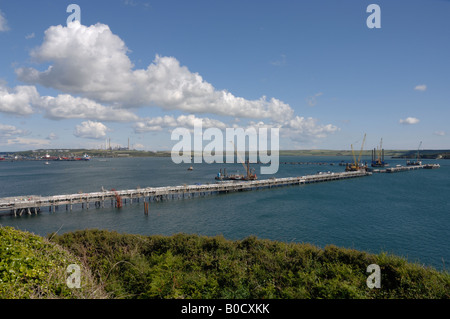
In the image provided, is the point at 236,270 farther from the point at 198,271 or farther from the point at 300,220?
the point at 300,220

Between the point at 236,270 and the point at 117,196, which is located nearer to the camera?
the point at 236,270

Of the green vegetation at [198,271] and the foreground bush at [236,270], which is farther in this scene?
the foreground bush at [236,270]

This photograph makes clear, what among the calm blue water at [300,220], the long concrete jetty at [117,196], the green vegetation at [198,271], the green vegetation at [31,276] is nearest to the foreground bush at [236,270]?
the green vegetation at [198,271]

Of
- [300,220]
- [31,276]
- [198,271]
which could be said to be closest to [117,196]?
[300,220]

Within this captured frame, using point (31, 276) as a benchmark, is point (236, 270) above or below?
below

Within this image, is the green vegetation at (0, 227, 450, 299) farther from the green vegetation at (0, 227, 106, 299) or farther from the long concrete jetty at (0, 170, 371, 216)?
the long concrete jetty at (0, 170, 371, 216)

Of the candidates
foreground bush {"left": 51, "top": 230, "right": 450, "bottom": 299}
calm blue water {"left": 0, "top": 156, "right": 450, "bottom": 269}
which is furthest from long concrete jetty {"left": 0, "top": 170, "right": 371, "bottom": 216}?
foreground bush {"left": 51, "top": 230, "right": 450, "bottom": 299}

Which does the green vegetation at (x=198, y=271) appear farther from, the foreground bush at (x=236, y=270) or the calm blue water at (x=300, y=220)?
the calm blue water at (x=300, y=220)
